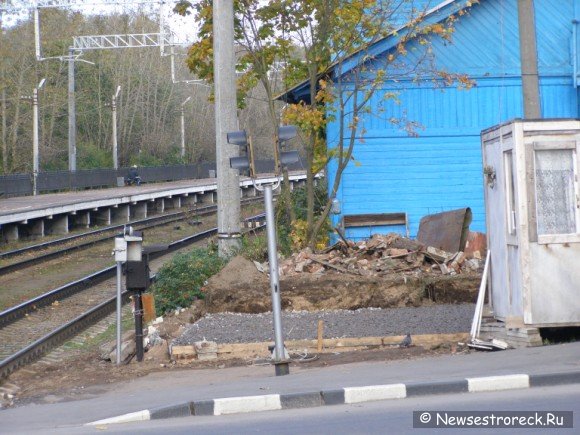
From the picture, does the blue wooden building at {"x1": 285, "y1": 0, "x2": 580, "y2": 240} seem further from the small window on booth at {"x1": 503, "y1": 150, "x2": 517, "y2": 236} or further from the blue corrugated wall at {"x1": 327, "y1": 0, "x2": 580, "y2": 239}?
the small window on booth at {"x1": 503, "y1": 150, "x2": 517, "y2": 236}

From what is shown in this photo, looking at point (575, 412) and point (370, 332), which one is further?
point (370, 332)

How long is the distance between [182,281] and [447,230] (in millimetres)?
4952

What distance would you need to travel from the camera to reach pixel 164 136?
7369cm

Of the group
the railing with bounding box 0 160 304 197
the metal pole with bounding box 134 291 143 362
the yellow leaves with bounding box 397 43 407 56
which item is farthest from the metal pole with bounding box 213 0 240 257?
the railing with bounding box 0 160 304 197

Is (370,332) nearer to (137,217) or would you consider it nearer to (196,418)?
(196,418)

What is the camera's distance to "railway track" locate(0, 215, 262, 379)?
547 inches

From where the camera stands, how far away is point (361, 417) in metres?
8.25

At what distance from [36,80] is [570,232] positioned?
1859 inches

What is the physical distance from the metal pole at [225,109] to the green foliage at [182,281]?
2.68ft

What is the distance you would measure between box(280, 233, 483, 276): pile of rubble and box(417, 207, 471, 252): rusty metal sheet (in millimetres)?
543

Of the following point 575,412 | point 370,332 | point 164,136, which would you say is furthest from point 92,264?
point 164,136

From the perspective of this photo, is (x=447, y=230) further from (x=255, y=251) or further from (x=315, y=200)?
(x=315, y=200)

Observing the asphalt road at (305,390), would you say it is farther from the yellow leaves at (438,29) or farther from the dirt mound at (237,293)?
the yellow leaves at (438,29)

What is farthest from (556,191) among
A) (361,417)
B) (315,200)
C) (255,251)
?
(315,200)
